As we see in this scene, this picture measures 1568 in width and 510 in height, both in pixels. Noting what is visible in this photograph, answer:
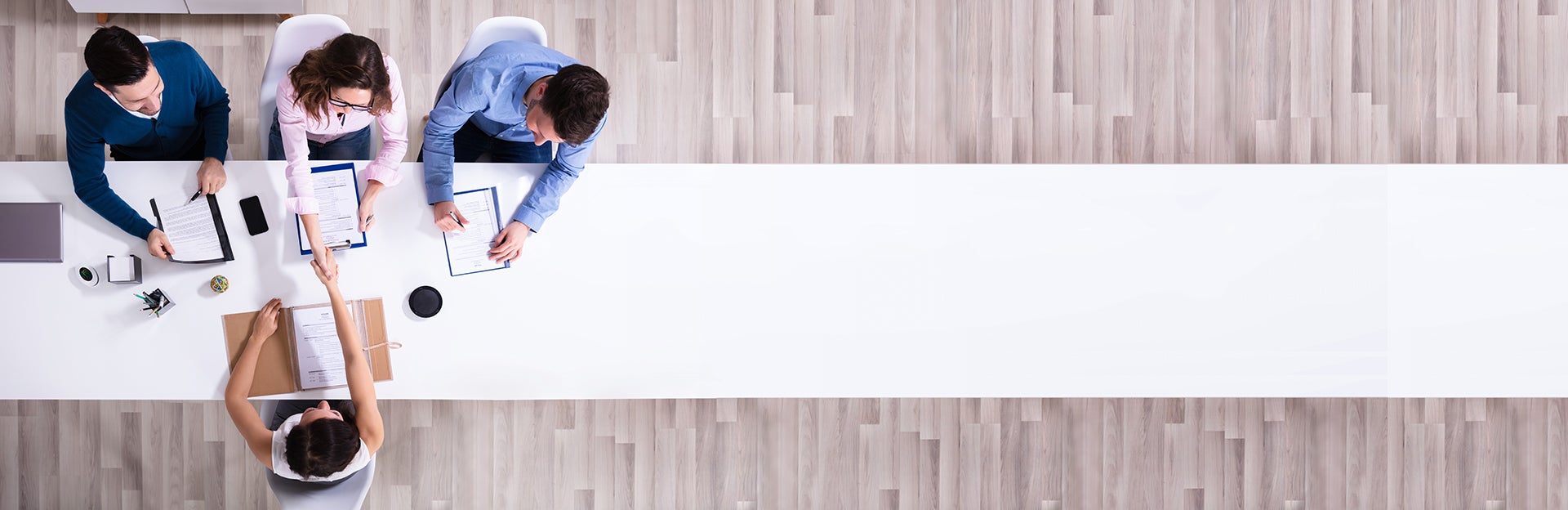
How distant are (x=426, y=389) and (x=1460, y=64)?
3.37 m

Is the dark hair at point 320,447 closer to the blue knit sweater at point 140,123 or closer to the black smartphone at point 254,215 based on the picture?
the black smartphone at point 254,215

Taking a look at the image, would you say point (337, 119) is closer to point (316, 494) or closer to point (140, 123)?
point (140, 123)

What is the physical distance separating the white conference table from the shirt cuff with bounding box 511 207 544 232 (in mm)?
41

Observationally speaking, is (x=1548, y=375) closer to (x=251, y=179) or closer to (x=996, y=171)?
(x=996, y=171)

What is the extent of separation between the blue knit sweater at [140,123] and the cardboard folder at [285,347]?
291mm

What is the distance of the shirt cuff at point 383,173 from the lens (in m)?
1.66

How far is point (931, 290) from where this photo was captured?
1.78 metres

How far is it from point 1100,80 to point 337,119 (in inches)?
89.4

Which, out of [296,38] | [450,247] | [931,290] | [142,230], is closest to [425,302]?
[450,247]

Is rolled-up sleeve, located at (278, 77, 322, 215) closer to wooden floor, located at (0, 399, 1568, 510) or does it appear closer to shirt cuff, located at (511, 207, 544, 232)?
shirt cuff, located at (511, 207, 544, 232)

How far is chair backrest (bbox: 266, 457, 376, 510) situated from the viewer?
1962 millimetres

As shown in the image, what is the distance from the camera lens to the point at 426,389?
1.77 meters

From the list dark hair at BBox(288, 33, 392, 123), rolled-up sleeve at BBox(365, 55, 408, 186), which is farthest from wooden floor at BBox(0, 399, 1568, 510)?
dark hair at BBox(288, 33, 392, 123)

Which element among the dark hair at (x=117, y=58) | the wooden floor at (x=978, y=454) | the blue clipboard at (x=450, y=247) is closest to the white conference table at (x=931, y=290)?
the blue clipboard at (x=450, y=247)
